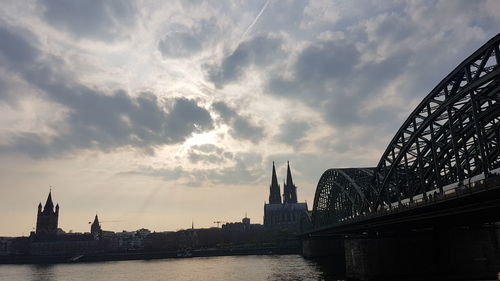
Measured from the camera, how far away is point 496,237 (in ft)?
177

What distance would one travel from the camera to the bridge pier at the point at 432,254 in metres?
51.7

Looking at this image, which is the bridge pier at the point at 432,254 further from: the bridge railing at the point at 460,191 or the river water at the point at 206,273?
the bridge railing at the point at 460,191

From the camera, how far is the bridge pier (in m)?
51.7

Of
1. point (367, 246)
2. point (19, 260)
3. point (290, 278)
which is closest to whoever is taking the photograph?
point (367, 246)

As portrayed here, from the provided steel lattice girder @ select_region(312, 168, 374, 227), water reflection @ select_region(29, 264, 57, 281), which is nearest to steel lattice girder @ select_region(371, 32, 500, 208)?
steel lattice girder @ select_region(312, 168, 374, 227)

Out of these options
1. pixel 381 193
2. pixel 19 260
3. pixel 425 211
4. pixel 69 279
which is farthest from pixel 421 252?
pixel 19 260

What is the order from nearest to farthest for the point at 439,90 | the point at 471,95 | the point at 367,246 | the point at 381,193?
the point at 471,95, the point at 439,90, the point at 367,246, the point at 381,193

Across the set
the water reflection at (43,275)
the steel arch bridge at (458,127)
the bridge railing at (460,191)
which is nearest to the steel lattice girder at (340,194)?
the steel arch bridge at (458,127)

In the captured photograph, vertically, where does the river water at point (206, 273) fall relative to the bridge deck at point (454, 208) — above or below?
below

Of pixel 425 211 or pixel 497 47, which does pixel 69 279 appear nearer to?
pixel 425 211

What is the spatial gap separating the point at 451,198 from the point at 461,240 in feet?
80.5

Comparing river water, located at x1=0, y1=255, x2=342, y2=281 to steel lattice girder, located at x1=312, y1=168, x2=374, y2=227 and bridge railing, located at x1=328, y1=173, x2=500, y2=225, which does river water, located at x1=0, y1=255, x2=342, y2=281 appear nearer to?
steel lattice girder, located at x1=312, y1=168, x2=374, y2=227

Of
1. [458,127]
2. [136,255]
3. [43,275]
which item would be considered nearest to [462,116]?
[458,127]

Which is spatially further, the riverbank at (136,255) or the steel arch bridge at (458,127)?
the riverbank at (136,255)
